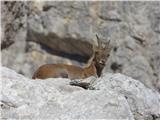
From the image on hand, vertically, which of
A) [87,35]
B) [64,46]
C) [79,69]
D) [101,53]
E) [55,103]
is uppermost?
[55,103]

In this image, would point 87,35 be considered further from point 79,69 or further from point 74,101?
point 74,101

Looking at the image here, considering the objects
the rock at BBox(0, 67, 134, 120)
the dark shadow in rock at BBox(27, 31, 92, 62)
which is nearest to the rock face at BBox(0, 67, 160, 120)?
the rock at BBox(0, 67, 134, 120)

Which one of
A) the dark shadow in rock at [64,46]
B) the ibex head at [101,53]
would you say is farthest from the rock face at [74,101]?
the dark shadow in rock at [64,46]

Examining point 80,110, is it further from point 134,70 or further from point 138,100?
point 134,70

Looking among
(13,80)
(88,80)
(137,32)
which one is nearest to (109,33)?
(137,32)

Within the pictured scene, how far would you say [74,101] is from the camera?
19.5 ft

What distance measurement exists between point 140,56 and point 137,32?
58 centimetres

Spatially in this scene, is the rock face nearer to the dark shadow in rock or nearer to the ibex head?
the ibex head

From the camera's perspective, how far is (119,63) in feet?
42.3

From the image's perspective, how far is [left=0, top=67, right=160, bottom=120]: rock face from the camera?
19.1 ft

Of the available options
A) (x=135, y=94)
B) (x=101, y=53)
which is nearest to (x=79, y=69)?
(x=101, y=53)

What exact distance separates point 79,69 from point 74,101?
4987mm

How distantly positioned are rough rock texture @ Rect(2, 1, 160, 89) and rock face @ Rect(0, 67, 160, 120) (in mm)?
6108

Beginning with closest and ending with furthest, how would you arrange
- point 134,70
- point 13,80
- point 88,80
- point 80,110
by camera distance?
1. point 80,110
2. point 13,80
3. point 88,80
4. point 134,70
